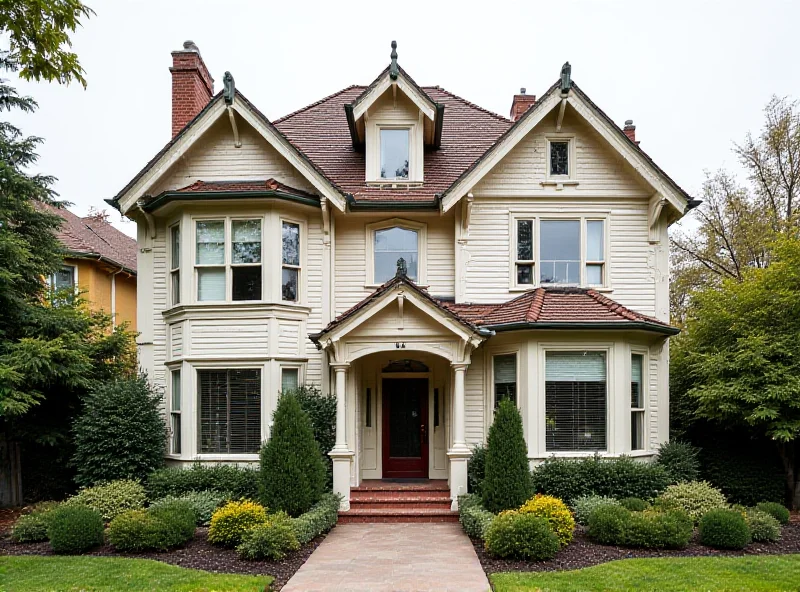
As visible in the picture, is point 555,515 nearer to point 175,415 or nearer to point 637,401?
point 637,401

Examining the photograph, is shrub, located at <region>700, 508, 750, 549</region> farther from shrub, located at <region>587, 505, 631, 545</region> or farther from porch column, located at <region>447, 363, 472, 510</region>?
porch column, located at <region>447, 363, 472, 510</region>

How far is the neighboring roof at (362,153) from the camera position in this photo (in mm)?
15578

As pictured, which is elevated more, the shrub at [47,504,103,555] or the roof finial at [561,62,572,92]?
the roof finial at [561,62,572,92]

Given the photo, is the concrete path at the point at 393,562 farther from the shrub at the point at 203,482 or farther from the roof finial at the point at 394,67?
the roof finial at the point at 394,67

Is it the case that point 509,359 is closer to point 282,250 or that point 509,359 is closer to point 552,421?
point 552,421

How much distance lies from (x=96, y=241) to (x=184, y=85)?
12081 mm

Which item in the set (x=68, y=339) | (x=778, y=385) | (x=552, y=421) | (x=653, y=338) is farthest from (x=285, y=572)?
(x=778, y=385)

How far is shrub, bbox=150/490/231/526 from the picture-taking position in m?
12.2

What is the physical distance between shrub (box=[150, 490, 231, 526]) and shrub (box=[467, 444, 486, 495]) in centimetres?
505

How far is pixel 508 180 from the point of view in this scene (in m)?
15.1

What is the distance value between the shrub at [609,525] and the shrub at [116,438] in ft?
30.3

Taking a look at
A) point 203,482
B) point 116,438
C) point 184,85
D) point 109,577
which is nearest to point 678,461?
point 203,482

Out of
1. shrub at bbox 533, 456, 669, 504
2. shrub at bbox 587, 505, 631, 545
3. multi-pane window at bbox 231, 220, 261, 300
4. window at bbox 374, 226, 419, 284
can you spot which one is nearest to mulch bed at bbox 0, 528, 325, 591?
shrub at bbox 587, 505, 631, 545

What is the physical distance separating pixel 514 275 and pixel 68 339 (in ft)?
34.3
